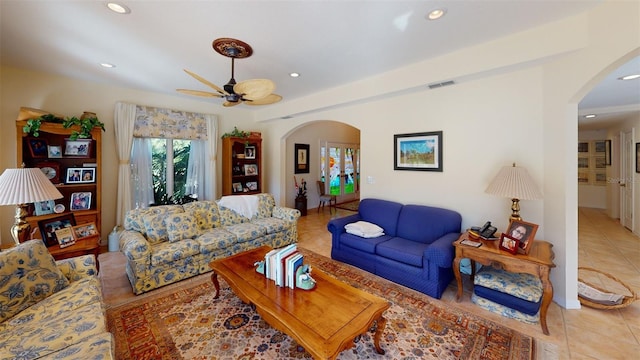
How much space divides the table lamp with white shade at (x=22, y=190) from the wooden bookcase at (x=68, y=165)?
149 cm

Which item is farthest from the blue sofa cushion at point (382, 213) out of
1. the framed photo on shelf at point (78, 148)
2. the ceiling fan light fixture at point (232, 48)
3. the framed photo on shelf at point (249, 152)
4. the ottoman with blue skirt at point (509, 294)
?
the framed photo on shelf at point (78, 148)

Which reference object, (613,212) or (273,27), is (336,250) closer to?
(273,27)

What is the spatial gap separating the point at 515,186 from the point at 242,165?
16.3 feet

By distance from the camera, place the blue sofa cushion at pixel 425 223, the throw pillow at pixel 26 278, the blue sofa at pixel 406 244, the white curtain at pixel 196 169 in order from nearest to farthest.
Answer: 1. the throw pillow at pixel 26 278
2. the blue sofa at pixel 406 244
3. the blue sofa cushion at pixel 425 223
4. the white curtain at pixel 196 169

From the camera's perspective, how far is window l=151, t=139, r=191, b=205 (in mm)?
4711

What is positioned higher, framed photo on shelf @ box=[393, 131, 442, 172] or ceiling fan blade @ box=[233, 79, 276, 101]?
ceiling fan blade @ box=[233, 79, 276, 101]

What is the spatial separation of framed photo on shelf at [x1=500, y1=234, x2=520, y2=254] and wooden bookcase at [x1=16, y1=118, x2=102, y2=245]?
5313 mm

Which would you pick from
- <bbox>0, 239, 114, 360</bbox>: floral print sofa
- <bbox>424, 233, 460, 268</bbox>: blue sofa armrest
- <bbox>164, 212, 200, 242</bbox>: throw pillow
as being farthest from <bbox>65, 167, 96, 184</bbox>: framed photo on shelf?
<bbox>424, 233, 460, 268</bbox>: blue sofa armrest

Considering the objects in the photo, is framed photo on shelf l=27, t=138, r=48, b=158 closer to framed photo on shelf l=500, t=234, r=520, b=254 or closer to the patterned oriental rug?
the patterned oriental rug

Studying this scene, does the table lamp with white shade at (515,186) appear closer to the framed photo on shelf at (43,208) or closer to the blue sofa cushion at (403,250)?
the blue sofa cushion at (403,250)

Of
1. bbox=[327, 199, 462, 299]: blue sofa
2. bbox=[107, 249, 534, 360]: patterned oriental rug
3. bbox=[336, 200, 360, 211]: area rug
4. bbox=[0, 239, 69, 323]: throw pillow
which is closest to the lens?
bbox=[0, 239, 69, 323]: throw pillow

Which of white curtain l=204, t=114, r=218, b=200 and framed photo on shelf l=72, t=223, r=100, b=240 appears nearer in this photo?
framed photo on shelf l=72, t=223, r=100, b=240

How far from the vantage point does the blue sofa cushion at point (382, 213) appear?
3.45 metres

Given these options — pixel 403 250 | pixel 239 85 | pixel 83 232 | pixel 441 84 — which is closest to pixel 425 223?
pixel 403 250
